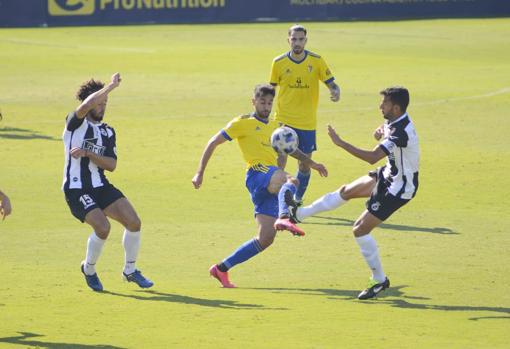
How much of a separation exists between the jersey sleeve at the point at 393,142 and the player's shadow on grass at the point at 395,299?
1.53 m

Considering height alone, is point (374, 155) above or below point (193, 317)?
above

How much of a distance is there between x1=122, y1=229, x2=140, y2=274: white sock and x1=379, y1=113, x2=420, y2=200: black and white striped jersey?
274 cm

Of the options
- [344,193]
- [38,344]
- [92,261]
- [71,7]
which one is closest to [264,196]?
[344,193]

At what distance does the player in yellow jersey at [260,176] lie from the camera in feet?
41.3

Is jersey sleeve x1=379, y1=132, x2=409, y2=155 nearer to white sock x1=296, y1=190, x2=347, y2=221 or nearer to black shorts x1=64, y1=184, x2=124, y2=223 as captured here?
white sock x1=296, y1=190, x2=347, y2=221

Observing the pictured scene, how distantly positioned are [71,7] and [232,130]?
37.5 m

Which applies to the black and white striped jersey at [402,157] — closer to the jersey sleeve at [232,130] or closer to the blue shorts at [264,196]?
the blue shorts at [264,196]

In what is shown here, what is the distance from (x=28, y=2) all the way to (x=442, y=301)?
128ft

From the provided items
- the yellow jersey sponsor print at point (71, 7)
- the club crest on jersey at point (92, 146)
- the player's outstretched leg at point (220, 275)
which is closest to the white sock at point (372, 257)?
the player's outstretched leg at point (220, 275)

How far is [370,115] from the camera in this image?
27.3 metres

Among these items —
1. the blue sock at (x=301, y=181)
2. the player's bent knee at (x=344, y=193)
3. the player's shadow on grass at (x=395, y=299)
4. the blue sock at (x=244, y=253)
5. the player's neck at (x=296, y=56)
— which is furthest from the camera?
the player's neck at (x=296, y=56)

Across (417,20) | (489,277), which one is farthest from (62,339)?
(417,20)

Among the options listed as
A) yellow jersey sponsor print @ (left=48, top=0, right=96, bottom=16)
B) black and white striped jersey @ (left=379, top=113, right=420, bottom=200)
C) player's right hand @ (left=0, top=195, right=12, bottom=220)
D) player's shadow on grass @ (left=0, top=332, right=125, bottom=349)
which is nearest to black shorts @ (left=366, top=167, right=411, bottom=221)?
black and white striped jersey @ (left=379, top=113, right=420, bottom=200)

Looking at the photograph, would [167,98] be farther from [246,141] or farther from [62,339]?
[62,339]
